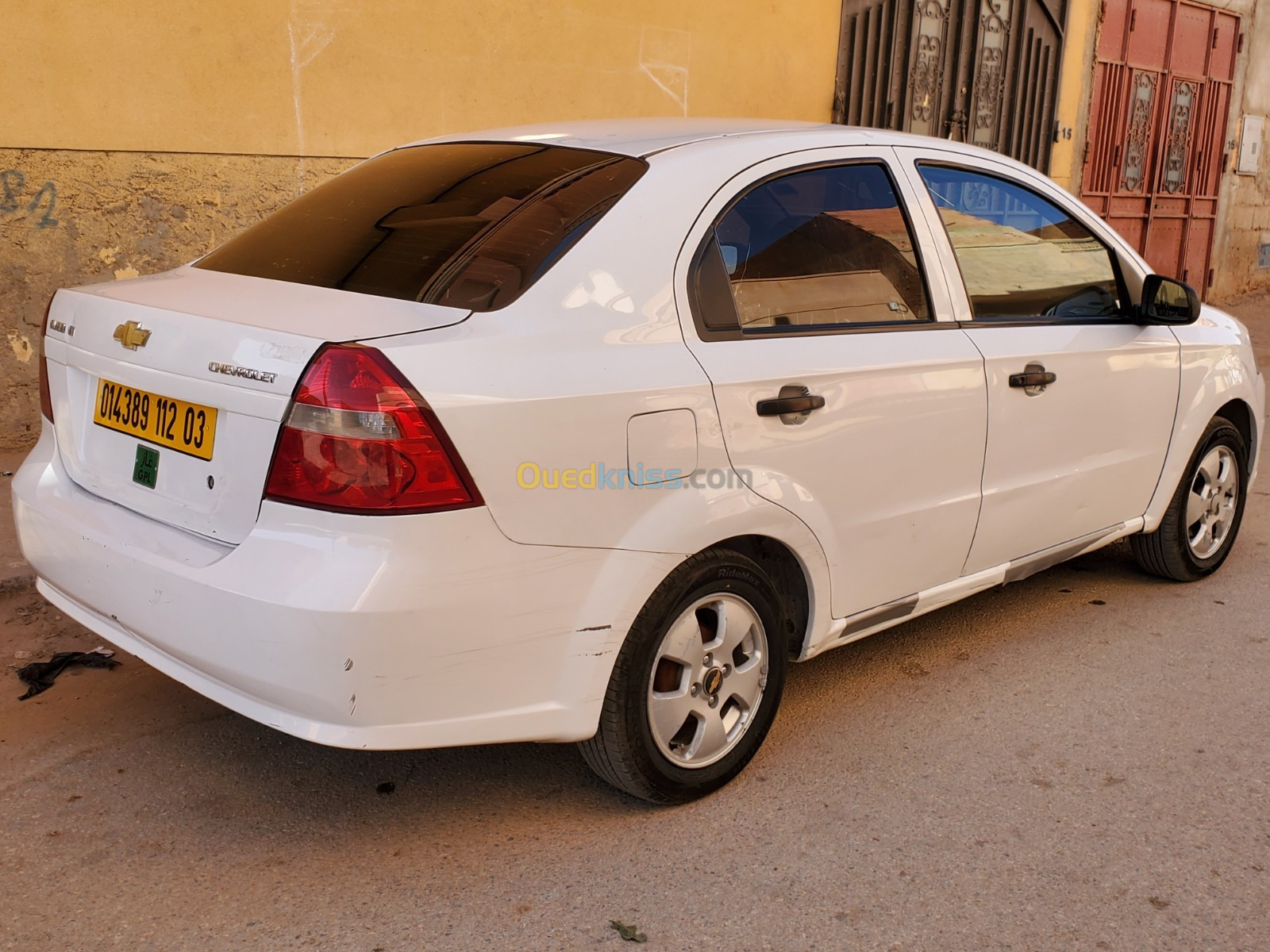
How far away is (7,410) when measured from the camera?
588 centimetres

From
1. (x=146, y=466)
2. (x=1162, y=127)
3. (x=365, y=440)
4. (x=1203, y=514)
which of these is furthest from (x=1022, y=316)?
(x=1162, y=127)

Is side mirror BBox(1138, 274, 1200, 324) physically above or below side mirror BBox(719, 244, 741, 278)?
below

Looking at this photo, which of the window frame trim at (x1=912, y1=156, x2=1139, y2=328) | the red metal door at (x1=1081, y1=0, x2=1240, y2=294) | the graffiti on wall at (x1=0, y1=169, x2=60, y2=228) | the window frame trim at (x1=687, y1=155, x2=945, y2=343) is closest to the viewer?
the window frame trim at (x1=687, y1=155, x2=945, y2=343)

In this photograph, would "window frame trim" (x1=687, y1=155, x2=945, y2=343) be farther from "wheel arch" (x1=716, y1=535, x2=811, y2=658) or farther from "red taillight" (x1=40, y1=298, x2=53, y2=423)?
"red taillight" (x1=40, y1=298, x2=53, y2=423)

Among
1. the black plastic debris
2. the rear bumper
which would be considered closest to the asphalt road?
the black plastic debris

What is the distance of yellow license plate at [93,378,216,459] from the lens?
2.50m

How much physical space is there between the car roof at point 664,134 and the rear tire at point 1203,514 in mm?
1720

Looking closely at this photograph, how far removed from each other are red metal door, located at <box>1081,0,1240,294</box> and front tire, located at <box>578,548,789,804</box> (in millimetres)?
10021

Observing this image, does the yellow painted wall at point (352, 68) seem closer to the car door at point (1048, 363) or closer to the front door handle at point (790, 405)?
the car door at point (1048, 363)

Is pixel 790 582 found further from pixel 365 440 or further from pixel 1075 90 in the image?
pixel 1075 90

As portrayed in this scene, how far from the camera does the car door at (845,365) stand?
2.83m

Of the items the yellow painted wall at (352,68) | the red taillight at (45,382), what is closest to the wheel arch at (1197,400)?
the red taillight at (45,382)

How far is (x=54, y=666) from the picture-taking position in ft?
12.0

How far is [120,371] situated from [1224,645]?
3.57 metres
